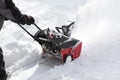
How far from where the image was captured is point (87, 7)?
10.2 metres

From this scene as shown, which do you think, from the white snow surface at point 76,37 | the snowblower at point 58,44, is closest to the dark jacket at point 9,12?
the snowblower at point 58,44

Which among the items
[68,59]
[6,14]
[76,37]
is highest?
[6,14]

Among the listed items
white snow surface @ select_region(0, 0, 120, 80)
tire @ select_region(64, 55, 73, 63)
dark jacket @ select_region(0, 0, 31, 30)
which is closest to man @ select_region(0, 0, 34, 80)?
dark jacket @ select_region(0, 0, 31, 30)

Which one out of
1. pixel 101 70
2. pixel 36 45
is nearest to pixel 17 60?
pixel 36 45

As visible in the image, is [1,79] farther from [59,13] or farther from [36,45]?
[59,13]

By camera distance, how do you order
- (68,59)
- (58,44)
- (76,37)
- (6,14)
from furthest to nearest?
(76,37)
(68,59)
(58,44)
(6,14)

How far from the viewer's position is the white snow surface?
595cm

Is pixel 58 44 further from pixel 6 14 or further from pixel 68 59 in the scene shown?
pixel 6 14

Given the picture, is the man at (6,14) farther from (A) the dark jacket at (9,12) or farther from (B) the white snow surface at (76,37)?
(B) the white snow surface at (76,37)

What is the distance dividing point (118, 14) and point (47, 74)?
13.5ft

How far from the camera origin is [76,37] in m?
7.91

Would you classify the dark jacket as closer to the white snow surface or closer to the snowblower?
the snowblower

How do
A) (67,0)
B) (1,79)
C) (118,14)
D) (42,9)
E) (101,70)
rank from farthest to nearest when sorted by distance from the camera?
(67,0), (42,9), (118,14), (101,70), (1,79)

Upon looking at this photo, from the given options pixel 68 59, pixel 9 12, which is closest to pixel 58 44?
pixel 68 59
